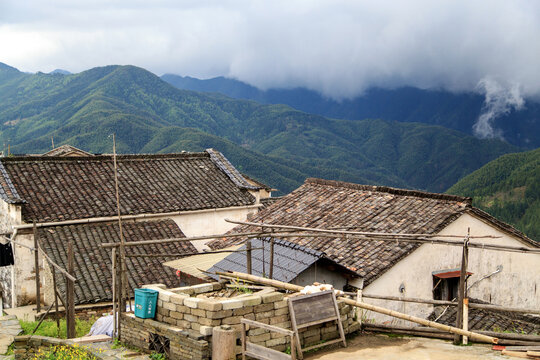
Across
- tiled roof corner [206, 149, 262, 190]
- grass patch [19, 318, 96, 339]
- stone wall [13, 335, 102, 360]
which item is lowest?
grass patch [19, 318, 96, 339]

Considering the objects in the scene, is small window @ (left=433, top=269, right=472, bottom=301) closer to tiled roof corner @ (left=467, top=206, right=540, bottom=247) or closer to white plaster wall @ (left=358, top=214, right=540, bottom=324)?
white plaster wall @ (left=358, top=214, right=540, bottom=324)

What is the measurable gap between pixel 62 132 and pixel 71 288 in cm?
8587

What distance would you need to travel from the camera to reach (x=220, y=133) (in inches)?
6757

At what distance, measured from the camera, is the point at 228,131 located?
17750cm

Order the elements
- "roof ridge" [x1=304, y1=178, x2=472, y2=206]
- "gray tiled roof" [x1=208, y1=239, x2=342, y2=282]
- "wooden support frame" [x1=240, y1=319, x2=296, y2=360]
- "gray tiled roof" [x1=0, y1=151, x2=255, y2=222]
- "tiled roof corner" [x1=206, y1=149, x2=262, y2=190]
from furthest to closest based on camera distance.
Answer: "tiled roof corner" [x1=206, y1=149, x2=262, y2=190]
"gray tiled roof" [x1=0, y1=151, x2=255, y2=222]
"roof ridge" [x1=304, y1=178, x2=472, y2=206]
"gray tiled roof" [x1=208, y1=239, x2=342, y2=282]
"wooden support frame" [x1=240, y1=319, x2=296, y2=360]

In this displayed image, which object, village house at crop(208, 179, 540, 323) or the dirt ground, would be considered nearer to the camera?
the dirt ground

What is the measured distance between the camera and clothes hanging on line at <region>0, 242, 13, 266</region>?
1828 centimetres

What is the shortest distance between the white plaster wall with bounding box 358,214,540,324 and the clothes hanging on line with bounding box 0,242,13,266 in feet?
39.6

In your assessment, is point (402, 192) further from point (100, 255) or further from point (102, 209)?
point (102, 209)

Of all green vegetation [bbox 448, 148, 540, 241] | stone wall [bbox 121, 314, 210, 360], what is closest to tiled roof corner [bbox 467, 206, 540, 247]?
stone wall [bbox 121, 314, 210, 360]

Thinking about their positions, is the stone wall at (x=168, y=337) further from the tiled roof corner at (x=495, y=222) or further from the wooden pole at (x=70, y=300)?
the tiled roof corner at (x=495, y=222)

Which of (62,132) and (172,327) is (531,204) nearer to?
(172,327)

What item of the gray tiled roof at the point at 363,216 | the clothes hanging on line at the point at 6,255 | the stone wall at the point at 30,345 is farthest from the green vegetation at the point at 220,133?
the stone wall at the point at 30,345

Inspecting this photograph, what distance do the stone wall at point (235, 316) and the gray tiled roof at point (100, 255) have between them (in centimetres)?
764
